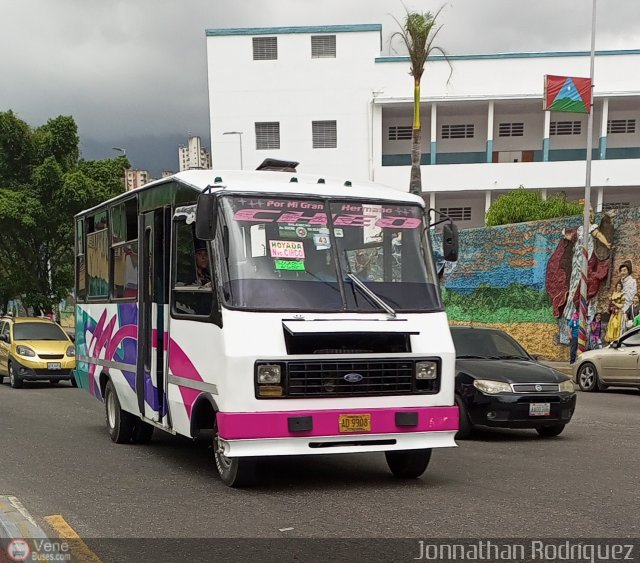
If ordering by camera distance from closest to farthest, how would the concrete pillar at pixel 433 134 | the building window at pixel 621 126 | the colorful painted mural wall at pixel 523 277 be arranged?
the colorful painted mural wall at pixel 523 277
the concrete pillar at pixel 433 134
the building window at pixel 621 126

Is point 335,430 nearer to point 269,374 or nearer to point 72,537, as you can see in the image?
point 269,374

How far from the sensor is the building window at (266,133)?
44.2 metres

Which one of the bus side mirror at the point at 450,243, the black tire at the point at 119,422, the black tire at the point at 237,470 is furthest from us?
the black tire at the point at 119,422

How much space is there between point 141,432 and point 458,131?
37100 millimetres

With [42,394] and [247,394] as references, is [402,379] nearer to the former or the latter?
[247,394]

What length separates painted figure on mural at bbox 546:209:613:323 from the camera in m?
22.7

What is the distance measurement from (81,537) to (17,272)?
2601 centimetres

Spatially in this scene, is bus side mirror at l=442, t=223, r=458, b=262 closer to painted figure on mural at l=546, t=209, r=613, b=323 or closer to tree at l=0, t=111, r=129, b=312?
painted figure on mural at l=546, t=209, r=613, b=323

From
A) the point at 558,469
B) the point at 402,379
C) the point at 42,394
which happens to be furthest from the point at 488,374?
the point at 42,394

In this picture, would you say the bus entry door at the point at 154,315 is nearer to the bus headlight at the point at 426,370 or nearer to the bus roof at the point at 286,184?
the bus roof at the point at 286,184

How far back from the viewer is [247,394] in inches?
275

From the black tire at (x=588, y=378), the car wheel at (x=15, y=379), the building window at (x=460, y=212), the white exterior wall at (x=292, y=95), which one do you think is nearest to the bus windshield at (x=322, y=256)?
the black tire at (x=588, y=378)

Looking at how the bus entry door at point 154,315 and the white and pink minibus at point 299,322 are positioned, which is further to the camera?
the bus entry door at point 154,315

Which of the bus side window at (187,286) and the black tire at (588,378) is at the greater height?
the bus side window at (187,286)
